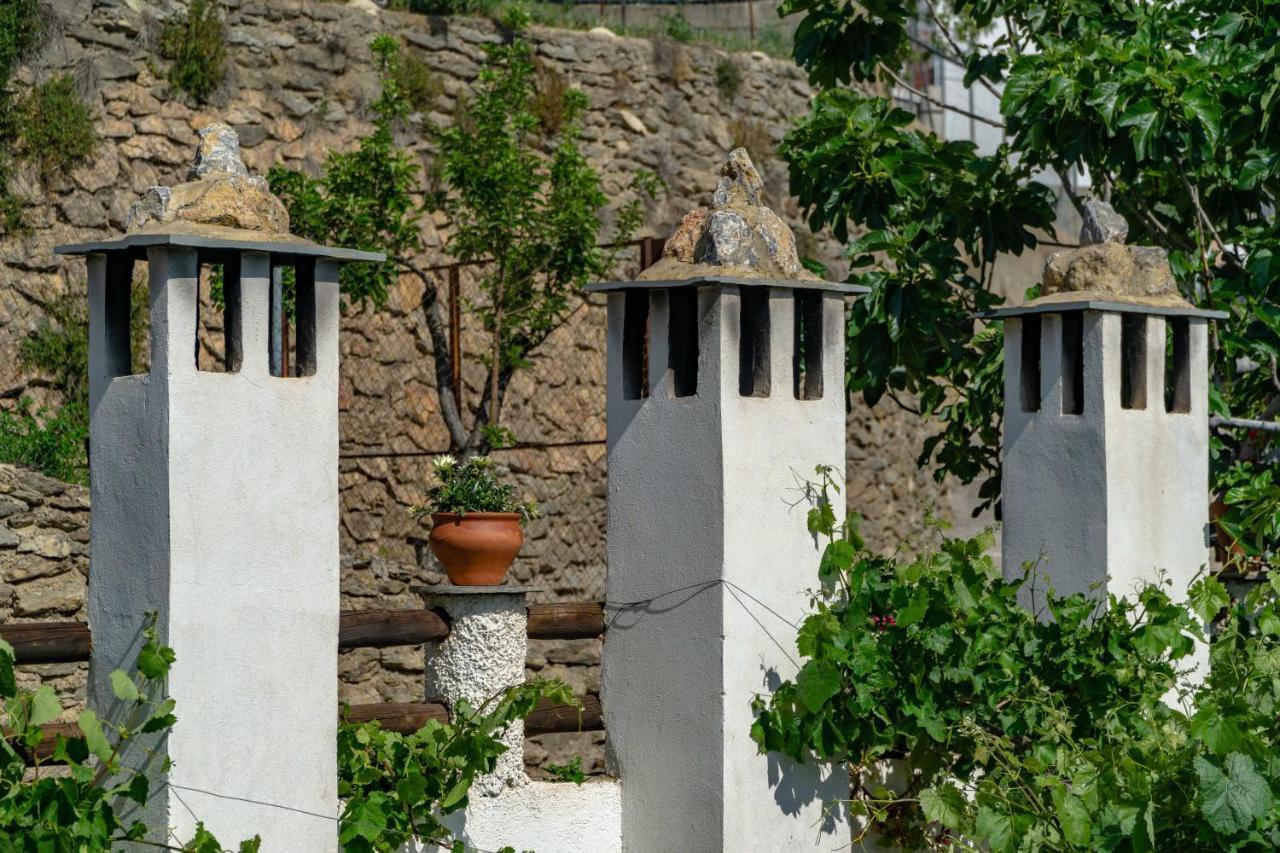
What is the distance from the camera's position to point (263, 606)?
156 inches

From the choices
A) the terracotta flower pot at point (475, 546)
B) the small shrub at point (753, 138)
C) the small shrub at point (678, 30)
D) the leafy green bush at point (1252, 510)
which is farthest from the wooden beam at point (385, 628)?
the small shrub at point (678, 30)

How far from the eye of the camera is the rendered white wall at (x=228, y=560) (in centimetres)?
383

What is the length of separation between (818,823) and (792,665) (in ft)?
1.53

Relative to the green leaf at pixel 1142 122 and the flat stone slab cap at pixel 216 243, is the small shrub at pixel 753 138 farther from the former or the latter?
the flat stone slab cap at pixel 216 243

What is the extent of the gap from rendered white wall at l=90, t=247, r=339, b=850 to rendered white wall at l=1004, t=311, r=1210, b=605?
8.07ft

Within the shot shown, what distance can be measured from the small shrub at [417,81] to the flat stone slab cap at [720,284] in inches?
302

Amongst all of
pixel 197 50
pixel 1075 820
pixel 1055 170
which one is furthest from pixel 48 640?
pixel 197 50

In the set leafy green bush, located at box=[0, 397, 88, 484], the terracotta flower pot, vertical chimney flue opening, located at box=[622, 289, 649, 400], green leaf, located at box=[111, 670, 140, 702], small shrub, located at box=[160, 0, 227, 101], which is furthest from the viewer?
small shrub, located at box=[160, 0, 227, 101]

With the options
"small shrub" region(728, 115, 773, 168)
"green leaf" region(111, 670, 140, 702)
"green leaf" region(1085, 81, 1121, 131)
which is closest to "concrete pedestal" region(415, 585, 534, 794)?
"green leaf" region(111, 670, 140, 702)

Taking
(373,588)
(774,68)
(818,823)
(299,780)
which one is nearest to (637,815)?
(818,823)

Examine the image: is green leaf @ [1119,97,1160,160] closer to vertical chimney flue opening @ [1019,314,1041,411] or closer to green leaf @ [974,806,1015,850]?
vertical chimney flue opening @ [1019,314,1041,411]

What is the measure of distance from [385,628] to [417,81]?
8.25 meters

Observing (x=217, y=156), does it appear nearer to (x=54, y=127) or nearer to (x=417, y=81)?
(x=54, y=127)

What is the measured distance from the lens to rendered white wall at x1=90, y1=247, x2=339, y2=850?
383 cm
